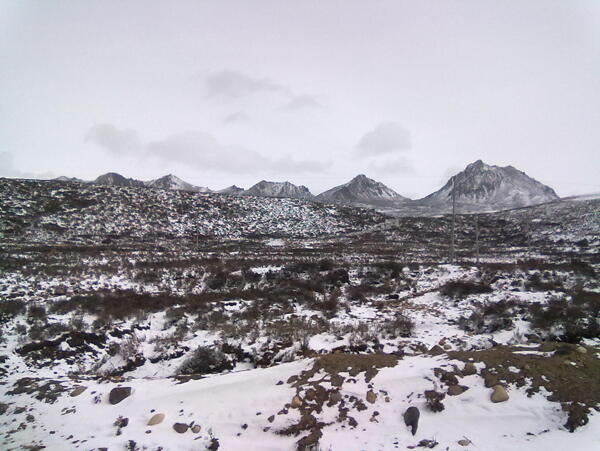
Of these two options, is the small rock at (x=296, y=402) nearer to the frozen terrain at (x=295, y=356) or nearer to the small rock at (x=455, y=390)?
the frozen terrain at (x=295, y=356)

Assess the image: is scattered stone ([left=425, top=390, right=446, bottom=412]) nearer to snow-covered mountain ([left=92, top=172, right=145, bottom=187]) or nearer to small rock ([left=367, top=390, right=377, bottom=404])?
small rock ([left=367, top=390, right=377, bottom=404])

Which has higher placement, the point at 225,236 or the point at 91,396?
the point at 225,236

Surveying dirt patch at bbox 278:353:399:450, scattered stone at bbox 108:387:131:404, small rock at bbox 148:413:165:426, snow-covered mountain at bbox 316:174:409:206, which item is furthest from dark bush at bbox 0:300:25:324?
snow-covered mountain at bbox 316:174:409:206

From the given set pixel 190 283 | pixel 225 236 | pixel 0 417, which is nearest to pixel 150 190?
pixel 225 236

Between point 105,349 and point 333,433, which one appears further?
point 105,349

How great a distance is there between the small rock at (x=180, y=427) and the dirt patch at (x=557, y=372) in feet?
16.7

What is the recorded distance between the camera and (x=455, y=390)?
548 cm

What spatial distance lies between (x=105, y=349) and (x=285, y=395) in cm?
608

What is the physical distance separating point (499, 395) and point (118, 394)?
6.80 m

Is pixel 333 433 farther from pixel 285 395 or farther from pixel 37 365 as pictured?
pixel 37 365

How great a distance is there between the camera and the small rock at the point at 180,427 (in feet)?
17.4

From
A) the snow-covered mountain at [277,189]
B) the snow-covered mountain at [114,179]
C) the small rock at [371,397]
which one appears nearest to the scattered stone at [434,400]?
the small rock at [371,397]

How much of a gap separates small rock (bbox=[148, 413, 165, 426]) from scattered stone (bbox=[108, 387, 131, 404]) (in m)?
1.10

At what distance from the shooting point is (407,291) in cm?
1580
